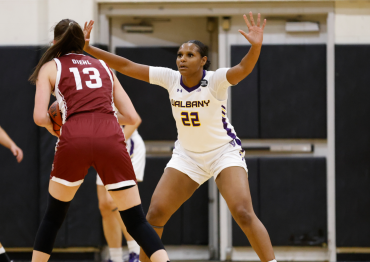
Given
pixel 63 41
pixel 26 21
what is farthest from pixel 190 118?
pixel 26 21

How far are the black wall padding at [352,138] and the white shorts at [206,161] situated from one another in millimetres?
2518

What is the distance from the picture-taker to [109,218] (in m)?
4.80

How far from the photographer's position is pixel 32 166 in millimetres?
5652

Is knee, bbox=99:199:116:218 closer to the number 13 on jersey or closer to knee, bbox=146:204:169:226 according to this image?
knee, bbox=146:204:169:226

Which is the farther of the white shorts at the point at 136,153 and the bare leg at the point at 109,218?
the white shorts at the point at 136,153

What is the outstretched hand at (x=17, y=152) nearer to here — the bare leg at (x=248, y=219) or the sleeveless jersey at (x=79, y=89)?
the sleeveless jersey at (x=79, y=89)

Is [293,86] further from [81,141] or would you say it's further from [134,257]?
[81,141]

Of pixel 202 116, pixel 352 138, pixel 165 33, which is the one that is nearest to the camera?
pixel 202 116

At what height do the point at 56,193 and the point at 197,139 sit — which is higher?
the point at 197,139

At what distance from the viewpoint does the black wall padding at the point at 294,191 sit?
5613 mm

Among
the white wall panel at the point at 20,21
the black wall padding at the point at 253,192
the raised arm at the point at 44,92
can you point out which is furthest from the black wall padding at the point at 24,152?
the raised arm at the point at 44,92

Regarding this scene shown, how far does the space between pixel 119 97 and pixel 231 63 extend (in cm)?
287

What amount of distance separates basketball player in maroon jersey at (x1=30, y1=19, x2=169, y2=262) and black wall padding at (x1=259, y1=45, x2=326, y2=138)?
3130 mm

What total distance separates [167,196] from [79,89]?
3.52 feet
